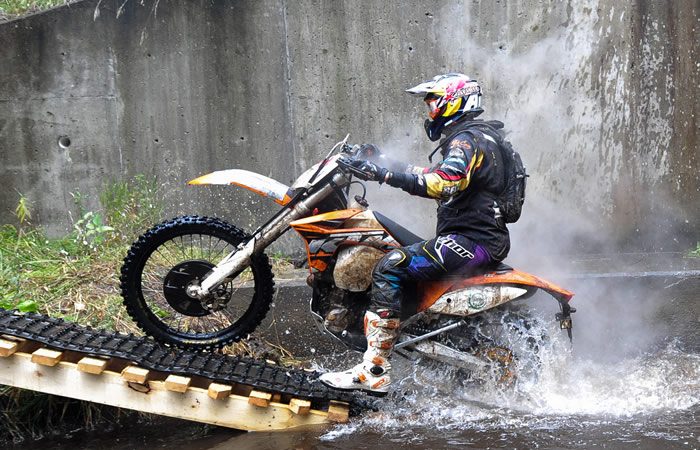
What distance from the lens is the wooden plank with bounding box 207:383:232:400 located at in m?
4.40

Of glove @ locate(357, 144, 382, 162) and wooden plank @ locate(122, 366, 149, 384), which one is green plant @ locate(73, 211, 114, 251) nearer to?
wooden plank @ locate(122, 366, 149, 384)

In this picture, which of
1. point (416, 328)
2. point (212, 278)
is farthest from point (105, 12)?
point (416, 328)

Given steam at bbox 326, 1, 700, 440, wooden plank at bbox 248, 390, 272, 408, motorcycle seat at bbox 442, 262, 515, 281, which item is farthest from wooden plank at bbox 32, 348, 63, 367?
steam at bbox 326, 1, 700, 440

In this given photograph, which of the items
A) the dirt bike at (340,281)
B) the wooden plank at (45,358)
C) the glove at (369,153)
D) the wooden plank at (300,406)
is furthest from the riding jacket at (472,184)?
the wooden plank at (45,358)

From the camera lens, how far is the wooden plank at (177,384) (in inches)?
172

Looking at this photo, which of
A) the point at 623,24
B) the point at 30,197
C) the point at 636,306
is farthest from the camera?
the point at 30,197

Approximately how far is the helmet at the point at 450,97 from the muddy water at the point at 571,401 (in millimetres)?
1536

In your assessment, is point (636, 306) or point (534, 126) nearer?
point (636, 306)

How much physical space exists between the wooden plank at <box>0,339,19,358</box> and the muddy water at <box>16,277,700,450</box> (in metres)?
0.81

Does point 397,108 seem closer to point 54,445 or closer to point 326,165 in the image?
point 326,165

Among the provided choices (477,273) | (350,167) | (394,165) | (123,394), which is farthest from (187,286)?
(477,273)

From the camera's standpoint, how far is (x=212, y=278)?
15.5ft

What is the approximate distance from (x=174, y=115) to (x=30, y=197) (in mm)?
1699

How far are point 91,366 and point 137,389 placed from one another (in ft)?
1.05
